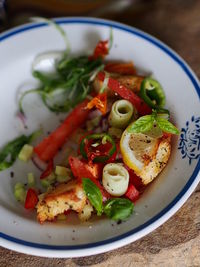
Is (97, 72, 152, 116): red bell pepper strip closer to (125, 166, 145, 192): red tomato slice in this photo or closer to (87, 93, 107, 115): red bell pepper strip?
(87, 93, 107, 115): red bell pepper strip

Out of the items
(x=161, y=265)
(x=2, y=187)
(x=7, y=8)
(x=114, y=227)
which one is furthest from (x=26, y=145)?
(x=7, y=8)

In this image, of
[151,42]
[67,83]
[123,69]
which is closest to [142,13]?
[151,42]

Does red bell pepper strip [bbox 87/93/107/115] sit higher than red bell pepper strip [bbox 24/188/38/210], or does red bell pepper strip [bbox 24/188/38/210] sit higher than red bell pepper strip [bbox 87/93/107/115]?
red bell pepper strip [bbox 87/93/107/115]

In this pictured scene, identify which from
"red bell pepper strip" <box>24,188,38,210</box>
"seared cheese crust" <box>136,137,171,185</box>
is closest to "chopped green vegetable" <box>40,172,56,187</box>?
"red bell pepper strip" <box>24,188,38,210</box>

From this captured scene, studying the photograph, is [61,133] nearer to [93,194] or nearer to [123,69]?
[123,69]

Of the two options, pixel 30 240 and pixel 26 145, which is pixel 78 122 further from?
pixel 30 240

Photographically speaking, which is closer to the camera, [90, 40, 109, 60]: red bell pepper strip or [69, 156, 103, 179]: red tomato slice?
[69, 156, 103, 179]: red tomato slice

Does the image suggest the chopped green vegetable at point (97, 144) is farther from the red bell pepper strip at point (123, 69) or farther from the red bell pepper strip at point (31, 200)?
the red bell pepper strip at point (123, 69)
